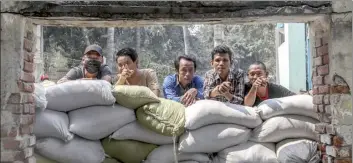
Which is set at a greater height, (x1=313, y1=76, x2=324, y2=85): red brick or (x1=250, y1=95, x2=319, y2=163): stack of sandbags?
(x1=313, y1=76, x2=324, y2=85): red brick

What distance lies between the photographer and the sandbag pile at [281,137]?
123 inches

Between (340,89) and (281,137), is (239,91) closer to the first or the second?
(281,137)

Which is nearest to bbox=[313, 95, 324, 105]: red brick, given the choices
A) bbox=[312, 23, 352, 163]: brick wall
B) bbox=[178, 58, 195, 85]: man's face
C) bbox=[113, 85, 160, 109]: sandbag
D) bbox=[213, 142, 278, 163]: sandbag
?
bbox=[312, 23, 352, 163]: brick wall

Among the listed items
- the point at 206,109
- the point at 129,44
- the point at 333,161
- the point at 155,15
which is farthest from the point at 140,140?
the point at 129,44

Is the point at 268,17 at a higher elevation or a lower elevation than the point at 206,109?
higher

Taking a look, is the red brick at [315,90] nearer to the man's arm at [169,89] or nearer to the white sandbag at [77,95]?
the man's arm at [169,89]

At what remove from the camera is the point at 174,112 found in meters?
3.10

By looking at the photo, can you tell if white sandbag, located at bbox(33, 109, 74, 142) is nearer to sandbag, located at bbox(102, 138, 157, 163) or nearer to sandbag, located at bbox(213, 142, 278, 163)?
sandbag, located at bbox(102, 138, 157, 163)

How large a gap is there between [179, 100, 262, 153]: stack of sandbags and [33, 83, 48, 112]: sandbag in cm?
107

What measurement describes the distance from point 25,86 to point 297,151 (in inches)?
83.2

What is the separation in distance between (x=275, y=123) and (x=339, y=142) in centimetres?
48

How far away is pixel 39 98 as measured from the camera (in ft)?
9.68

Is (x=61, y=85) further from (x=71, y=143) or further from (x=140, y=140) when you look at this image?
(x=140, y=140)

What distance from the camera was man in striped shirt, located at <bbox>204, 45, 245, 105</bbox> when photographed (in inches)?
135
